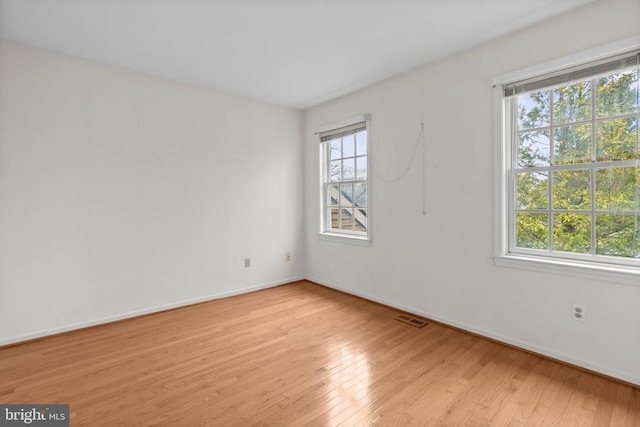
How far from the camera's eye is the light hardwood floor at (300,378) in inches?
70.1

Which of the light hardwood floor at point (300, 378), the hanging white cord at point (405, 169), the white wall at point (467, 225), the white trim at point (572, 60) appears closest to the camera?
the light hardwood floor at point (300, 378)

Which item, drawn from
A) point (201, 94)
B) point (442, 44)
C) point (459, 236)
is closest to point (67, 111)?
point (201, 94)

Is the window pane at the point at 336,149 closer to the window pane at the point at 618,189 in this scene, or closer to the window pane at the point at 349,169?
the window pane at the point at 349,169

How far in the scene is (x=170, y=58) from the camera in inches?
120

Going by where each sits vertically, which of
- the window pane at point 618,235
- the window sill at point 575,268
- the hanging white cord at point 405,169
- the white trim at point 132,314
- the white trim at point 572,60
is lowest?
the white trim at point 132,314

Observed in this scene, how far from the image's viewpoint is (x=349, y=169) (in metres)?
4.22

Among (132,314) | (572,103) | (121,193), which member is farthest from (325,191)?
(572,103)

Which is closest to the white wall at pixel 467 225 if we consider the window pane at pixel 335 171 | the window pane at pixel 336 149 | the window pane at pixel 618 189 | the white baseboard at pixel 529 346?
the white baseboard at pixel 529 346

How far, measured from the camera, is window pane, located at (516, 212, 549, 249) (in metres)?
2.54

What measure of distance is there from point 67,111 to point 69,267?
1489mm

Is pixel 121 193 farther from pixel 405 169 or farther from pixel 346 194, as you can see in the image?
pixel 405 169

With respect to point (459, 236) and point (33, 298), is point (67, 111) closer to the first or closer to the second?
point (33, 298)

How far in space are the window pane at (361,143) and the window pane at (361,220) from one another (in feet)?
2.49

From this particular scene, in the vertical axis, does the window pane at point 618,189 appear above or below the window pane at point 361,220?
above
